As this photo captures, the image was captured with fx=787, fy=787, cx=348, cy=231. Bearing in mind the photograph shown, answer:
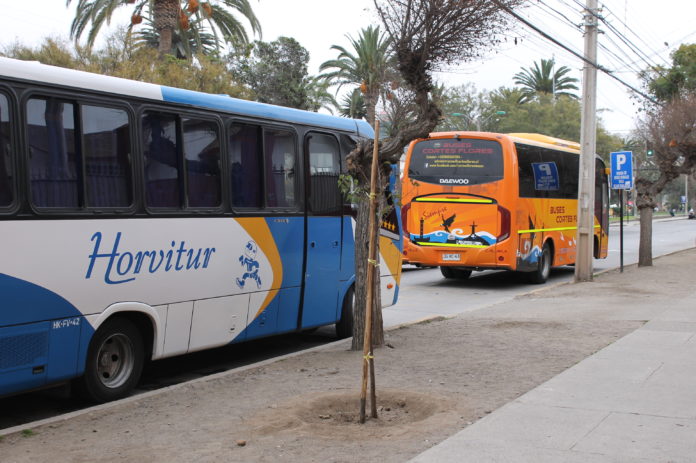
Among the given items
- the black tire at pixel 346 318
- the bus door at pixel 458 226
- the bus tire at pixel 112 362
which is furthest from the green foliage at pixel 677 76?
the bus tire at pixel 112 362

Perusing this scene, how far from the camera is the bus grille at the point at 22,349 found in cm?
622

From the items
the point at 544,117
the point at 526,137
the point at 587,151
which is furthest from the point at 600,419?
the point at 544,117

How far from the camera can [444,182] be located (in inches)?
714

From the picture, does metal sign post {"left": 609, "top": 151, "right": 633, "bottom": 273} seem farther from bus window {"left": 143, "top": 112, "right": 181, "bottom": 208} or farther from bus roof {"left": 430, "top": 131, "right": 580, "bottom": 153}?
bus window {"left": 143, "top": 112, "right": 181, "bottom": 208}

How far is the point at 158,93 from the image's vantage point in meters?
7.95

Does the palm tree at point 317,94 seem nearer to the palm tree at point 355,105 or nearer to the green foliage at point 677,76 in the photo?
the palm tree at point 355,105

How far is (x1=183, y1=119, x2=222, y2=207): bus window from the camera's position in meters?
8.33

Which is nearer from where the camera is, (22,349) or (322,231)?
(22,349)

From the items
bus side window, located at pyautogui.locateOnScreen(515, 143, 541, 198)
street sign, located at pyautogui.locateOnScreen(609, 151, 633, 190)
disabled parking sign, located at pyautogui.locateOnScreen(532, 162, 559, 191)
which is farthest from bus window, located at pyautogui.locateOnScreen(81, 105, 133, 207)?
street sign, located at pyautogui.locateOnScreen(609, 151, 633, 190)

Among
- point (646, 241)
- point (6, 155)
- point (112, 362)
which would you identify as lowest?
point (112, 362)

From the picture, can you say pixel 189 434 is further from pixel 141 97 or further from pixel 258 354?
pixel 258 354

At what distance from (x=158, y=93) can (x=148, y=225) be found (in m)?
1.36

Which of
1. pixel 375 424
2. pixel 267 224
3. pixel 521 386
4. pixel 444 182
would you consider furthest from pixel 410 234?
pixel 375 424

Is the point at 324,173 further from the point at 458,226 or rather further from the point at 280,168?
the point at 458,226
